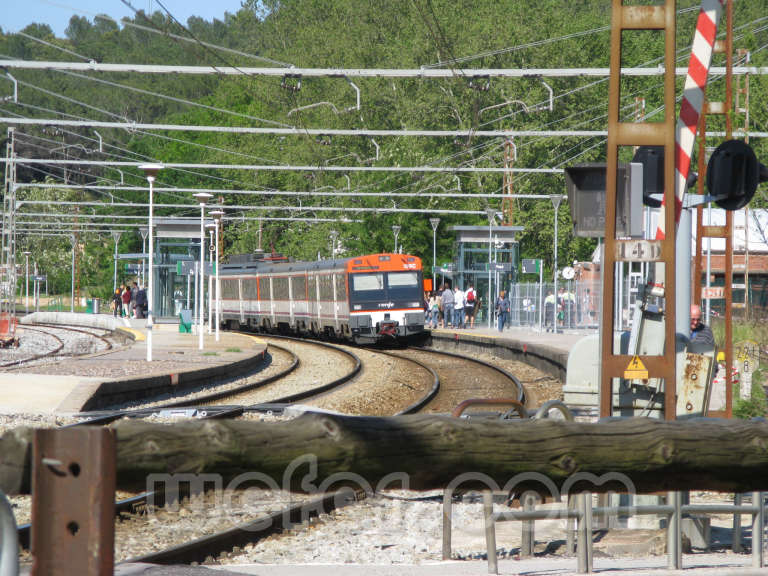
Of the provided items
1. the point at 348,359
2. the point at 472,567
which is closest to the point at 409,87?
the point at 348,359

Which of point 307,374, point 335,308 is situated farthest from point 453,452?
point 335,308

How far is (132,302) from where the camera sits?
188 feet

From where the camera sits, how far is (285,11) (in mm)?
77750

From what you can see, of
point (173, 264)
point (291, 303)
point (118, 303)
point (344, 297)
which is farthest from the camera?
point (118, 303)

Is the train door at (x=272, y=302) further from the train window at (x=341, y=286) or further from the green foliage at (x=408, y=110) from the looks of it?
the train window at (x=341, y=286)

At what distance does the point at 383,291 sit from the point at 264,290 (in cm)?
1194

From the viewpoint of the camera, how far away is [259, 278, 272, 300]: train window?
46.8 m

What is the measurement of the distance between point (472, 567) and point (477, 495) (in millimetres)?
3144

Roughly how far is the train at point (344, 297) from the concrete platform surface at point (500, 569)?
1182 inches

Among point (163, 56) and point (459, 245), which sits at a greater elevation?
point (163, 56)

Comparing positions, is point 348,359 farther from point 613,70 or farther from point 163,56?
point 163,56

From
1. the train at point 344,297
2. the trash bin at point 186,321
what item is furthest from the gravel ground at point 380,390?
the trash bin at point 186,321

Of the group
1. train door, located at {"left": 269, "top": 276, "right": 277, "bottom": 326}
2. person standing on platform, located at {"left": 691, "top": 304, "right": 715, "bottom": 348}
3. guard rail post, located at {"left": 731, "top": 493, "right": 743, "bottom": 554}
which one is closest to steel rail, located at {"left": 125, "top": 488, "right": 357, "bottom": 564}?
guard rail post, located at {"left": 731, "top": 493, "right": 743, "bottom": 554}

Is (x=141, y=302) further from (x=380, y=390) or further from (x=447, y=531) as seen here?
(x=447, y=531)
